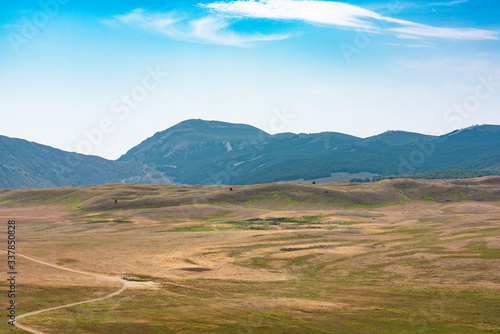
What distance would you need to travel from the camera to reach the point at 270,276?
239 ft

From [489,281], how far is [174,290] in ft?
137

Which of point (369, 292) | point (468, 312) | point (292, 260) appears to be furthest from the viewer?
point (292, 260)

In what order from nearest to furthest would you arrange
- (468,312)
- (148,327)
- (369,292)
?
(148,327) → (468,312) → (369,292)

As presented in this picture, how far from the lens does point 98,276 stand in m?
69.4

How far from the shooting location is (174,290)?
60625mm

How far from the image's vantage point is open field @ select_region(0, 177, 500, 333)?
152 ft

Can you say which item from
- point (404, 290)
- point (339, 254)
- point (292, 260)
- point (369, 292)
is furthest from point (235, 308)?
point (339, 254)

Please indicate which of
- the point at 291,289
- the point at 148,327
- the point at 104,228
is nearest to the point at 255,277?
the point at 291,289

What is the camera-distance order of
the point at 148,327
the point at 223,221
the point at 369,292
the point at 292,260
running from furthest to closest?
1. the point at 223,221
2. the point at 292,260
3. the point at 369,292
4. the point at 148,327

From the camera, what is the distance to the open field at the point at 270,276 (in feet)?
152

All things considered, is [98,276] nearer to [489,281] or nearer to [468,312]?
[468,312]

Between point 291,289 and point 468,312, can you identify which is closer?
point 468,312

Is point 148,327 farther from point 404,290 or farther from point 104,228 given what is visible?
point 104,228

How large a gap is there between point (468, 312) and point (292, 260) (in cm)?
3791
